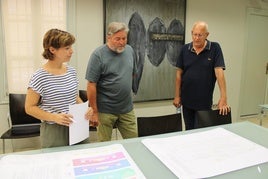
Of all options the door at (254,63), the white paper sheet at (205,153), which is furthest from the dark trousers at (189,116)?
the door at (254,63)

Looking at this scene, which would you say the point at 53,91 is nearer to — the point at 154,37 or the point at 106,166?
the point at 106,166

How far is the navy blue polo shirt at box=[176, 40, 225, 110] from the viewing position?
2.33m

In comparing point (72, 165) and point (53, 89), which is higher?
point (53, 89)

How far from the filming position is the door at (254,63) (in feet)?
14.3

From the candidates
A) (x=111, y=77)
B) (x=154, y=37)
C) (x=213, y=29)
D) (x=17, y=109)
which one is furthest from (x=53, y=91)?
(x=213, y=29)

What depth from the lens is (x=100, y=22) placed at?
314cm

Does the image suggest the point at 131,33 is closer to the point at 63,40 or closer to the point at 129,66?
the point at 129,66

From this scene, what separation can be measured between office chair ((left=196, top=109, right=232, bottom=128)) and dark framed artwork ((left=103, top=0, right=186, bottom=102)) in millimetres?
1588

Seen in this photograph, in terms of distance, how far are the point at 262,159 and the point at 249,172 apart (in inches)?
6.6

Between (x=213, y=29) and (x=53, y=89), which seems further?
(x=213, y=29)

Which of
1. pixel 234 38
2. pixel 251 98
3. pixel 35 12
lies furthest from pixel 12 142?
pixel 251 98

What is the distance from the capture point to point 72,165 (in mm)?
1125

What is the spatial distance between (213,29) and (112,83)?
2.56 m

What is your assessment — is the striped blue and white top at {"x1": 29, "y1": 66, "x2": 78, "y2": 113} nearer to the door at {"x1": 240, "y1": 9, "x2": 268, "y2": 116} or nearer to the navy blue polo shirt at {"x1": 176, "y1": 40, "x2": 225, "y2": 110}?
the navy blue polo shirt at {"x1": 176, "y1": 40, "x2": 225, "y2": 110}
